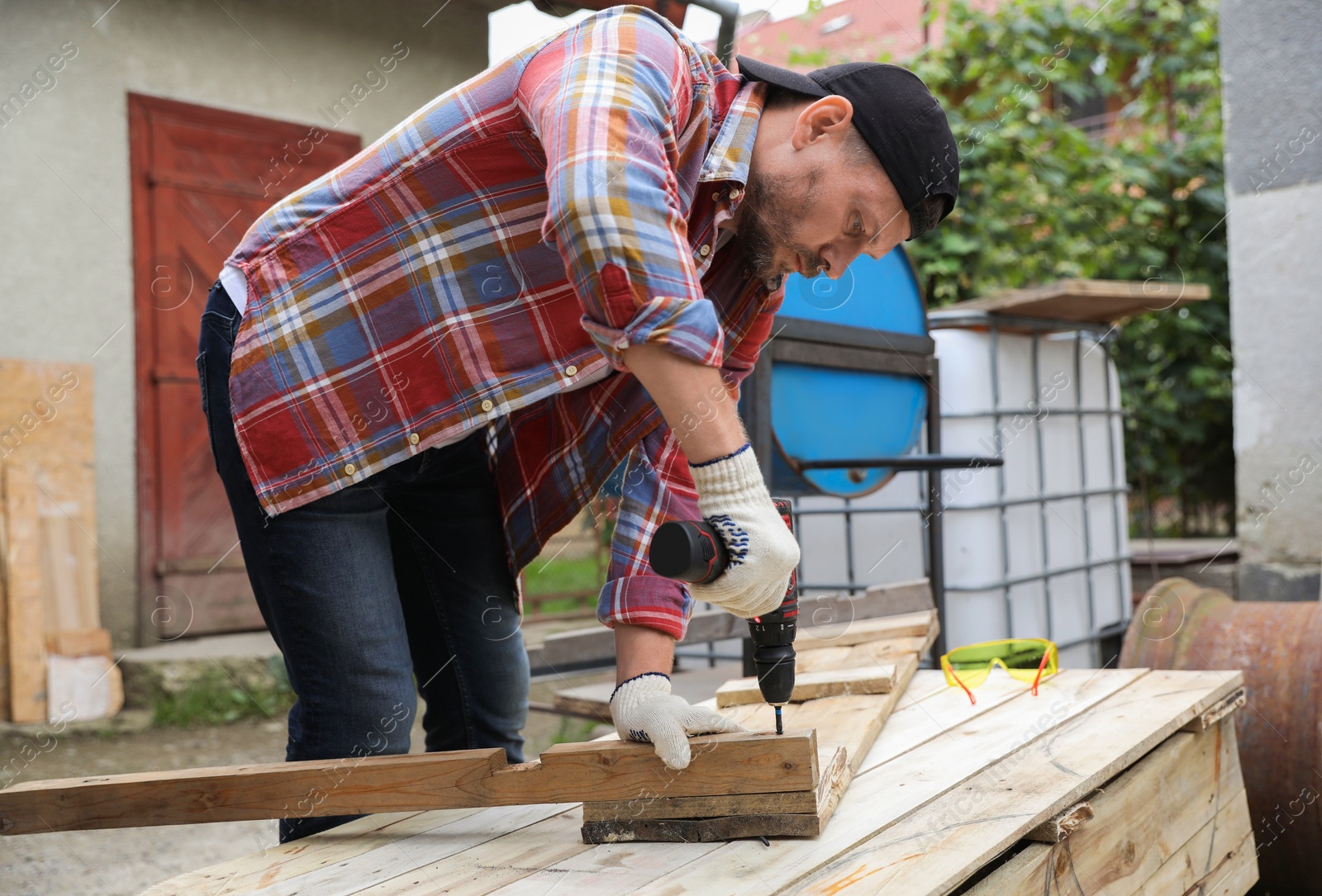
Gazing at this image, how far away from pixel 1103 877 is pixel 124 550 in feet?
13.8

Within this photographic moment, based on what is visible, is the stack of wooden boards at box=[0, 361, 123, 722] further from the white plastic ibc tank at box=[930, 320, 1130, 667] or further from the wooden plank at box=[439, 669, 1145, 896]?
the wooden plank at box=[439, 669, 1145, 896]

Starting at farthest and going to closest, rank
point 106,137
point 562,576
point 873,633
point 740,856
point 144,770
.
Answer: point 562,576 < point 106,137 < point 144,770 < point 873,633 < point 740,856

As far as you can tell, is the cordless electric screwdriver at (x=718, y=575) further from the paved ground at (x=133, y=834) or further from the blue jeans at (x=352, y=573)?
the paved ground at (x=133, y=834)

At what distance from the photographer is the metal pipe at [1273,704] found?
237cm

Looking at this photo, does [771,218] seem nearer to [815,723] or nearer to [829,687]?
[815,723]

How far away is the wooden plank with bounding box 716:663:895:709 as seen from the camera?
6.72ft

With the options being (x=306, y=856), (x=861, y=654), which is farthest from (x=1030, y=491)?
(x=306, y=856)

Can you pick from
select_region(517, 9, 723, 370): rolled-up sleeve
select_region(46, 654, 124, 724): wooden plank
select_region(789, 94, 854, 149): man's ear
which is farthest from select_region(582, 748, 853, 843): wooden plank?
select_region(46, 654, 124, 724): wooden plank

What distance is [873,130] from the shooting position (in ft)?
4.33

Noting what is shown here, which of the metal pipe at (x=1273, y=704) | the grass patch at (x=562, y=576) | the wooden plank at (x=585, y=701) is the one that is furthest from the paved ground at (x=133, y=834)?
the grass patch at (x=562, y=576)

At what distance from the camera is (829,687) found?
2.07 m

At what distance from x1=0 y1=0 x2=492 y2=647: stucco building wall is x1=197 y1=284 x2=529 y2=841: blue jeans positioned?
3416 millimetres

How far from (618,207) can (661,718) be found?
0.62 metres

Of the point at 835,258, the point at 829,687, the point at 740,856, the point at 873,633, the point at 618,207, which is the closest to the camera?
the point at 618,207
